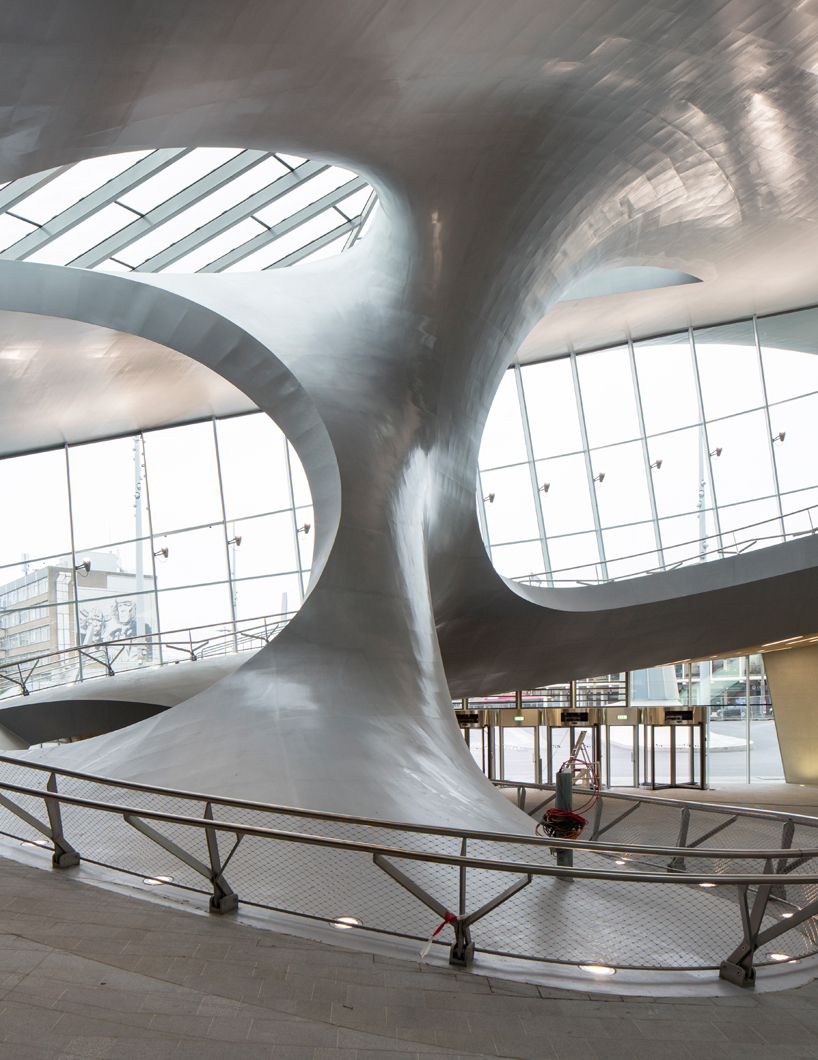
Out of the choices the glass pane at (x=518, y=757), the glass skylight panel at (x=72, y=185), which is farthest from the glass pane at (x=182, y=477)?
the glass pane at (x=518, y=757)

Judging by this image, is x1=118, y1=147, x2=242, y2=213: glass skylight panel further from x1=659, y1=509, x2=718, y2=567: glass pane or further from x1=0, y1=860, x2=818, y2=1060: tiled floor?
x1=659, y1=509, x2=718, y2=567: glass pane

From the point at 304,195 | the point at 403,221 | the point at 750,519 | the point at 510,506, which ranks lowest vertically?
the point at 750,519

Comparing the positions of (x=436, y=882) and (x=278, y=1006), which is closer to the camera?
(x=278, y=1006)

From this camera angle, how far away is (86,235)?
17.3 meters

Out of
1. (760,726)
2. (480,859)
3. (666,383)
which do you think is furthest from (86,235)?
(760,726)

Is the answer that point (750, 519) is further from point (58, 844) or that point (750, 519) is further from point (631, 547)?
point (58, 844)

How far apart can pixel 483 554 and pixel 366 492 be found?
420 cm

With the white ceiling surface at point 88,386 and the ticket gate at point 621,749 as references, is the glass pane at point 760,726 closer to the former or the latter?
the ticket gate at point 621,749

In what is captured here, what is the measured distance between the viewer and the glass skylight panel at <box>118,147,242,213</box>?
16000 mm

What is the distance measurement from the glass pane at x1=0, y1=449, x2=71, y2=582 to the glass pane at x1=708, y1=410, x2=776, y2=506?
20293mm

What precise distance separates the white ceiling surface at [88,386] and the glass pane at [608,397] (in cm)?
1119

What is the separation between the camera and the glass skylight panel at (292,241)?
2061 centimetres

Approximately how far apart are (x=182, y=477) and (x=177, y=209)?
432 inches

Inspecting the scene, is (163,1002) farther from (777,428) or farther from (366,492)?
(777,428)
